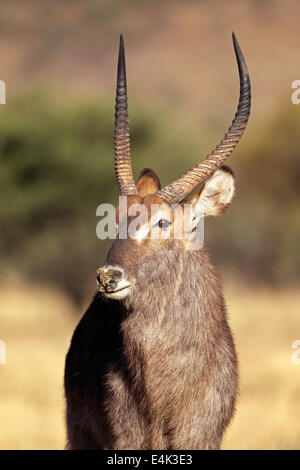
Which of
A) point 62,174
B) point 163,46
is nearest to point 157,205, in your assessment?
point 62,174

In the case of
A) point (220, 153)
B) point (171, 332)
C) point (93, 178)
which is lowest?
point (171, 332)

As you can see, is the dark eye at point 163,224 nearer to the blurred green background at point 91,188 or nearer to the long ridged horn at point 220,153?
the long ridged horn at point 220,153

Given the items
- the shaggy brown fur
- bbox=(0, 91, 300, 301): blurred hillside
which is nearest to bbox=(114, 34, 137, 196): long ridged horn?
the shaggy brown fur

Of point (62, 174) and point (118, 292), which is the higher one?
point (62, 174)

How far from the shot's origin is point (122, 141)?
5.80 meters

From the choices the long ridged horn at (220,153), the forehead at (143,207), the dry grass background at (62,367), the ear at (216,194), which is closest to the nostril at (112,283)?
the forehead at (143,207)

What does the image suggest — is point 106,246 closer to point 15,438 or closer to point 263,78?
point 15,438

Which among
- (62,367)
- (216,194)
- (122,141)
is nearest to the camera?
(216,194)

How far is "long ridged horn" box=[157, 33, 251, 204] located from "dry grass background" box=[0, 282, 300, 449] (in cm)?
362

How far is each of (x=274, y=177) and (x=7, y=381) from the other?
1440cm

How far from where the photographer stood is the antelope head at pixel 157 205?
5035mm

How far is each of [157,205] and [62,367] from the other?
272 inches

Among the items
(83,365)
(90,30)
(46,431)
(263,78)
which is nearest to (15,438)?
(46,431)

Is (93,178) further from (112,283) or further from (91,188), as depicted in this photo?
(112,283)
